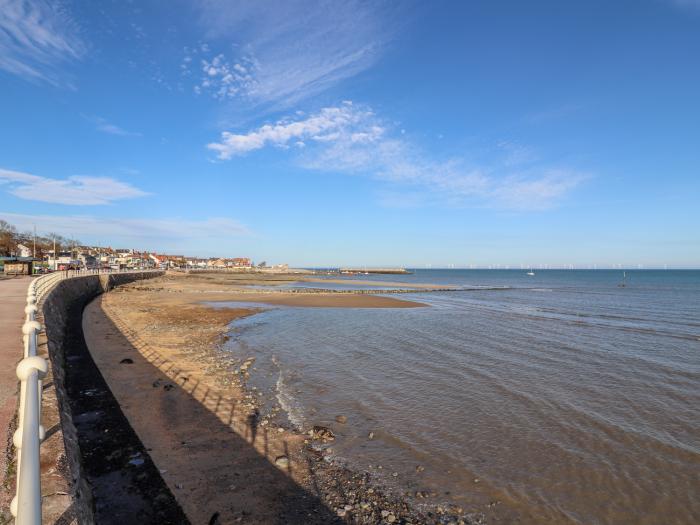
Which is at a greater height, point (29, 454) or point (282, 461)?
point (29, 454)

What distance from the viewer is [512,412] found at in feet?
34.7

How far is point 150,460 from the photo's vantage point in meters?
7.39

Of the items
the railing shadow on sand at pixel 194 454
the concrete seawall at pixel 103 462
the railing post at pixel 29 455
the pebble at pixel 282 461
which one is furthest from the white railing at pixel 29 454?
the pebble at pixel 282 461

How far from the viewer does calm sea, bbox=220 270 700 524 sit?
7062 mm

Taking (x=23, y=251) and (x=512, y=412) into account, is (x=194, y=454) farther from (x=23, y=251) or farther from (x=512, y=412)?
(x=23, y=251)

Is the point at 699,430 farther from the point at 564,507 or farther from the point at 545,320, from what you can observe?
the point at 545,320

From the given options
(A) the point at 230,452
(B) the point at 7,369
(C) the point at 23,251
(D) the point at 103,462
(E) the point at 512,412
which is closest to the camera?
(D) the point at 103,462

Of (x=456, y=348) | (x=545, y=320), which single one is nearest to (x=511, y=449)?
(x=456, y=348)

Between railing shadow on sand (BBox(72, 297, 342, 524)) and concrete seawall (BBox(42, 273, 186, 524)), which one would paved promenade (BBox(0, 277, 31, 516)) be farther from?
railing shadow on sand (BBox(72, 297, 342, 524))

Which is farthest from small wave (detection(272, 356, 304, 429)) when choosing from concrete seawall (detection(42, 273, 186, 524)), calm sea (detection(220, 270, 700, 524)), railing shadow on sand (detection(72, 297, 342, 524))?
concrete seawall (detection(42, 273, 186, 524))

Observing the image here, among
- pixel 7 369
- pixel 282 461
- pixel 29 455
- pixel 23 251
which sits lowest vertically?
pixel 282 461

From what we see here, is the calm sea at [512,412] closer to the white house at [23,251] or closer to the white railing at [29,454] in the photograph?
the white railing at [29,454]

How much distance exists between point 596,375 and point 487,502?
9846mm

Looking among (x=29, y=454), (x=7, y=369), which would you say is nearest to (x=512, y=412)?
(x=29, y=454)
